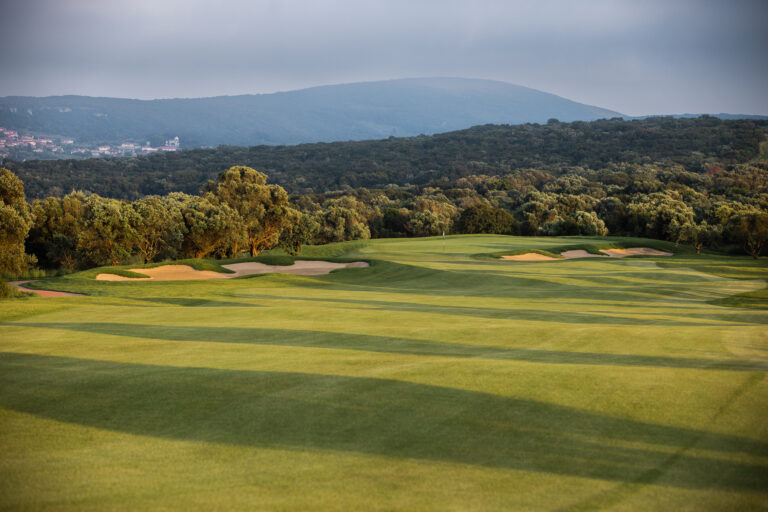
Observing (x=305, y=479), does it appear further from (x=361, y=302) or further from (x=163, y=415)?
(x=361, y=302)

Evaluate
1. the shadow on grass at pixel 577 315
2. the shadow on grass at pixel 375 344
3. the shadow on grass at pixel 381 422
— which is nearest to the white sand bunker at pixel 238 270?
the shadow on grass at pixel 577 315

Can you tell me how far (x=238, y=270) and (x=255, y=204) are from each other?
18.6m

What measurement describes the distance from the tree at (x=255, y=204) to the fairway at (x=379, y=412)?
121 ft

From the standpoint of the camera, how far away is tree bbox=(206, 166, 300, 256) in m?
52.5

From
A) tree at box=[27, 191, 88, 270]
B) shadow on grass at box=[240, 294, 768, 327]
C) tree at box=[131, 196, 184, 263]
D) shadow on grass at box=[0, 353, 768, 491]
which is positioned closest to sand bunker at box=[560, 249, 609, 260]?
shadow on grass at box=[240, 294, 768, 327]

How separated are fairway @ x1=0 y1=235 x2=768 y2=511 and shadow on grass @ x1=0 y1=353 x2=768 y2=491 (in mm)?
32

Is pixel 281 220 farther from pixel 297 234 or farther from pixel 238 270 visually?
pixel 238 270

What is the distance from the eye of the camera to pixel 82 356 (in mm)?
10398

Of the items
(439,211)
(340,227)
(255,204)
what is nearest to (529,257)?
(255,204)

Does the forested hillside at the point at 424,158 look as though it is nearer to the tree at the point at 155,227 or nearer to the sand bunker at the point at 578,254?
the tree at the point at 155,227

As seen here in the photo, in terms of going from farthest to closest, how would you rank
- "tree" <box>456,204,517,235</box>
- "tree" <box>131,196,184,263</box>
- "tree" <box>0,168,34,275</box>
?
"tree" <box>456,204,517,235</box>, "tree" <box>131,196,184,263</box>, "tree" <box>0,168,34,275</box>

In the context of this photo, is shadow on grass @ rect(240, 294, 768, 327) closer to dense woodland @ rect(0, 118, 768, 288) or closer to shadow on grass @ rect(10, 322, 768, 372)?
shadow on grass @ rect(10, 322, 768, 372)

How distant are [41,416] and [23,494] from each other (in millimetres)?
2366

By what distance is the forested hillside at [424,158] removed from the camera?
405ft
